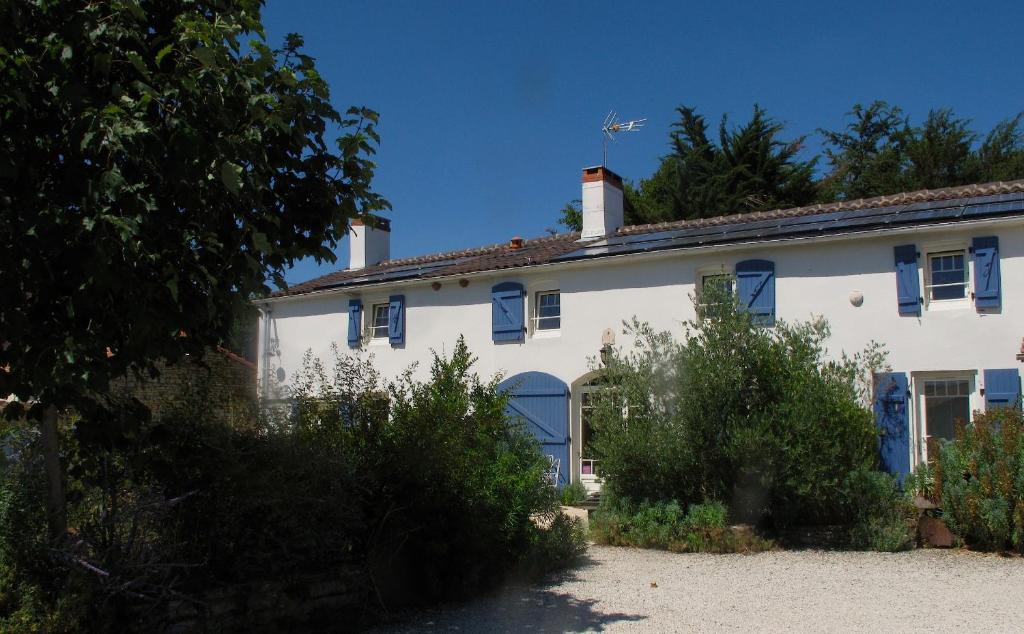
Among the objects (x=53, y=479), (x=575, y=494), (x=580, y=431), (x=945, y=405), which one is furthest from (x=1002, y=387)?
(x=53, y=479)

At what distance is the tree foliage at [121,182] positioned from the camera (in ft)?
14.6

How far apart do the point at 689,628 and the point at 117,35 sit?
5478mm

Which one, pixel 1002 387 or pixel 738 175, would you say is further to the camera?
pixel 738 175

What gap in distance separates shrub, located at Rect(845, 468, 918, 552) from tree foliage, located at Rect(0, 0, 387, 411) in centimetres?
769

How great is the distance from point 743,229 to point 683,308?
1731 millimetres

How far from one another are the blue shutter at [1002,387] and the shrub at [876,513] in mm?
2104

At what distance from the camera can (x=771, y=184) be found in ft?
81.1

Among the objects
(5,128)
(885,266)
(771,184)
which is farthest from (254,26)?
(771,184)

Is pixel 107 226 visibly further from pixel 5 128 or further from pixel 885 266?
pixel 885 266

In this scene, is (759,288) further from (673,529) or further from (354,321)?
(354,321)

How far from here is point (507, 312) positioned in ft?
52.1

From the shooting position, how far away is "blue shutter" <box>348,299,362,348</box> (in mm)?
17859

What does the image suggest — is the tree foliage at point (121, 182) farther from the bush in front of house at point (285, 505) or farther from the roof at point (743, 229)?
the roof at point (743, 229)

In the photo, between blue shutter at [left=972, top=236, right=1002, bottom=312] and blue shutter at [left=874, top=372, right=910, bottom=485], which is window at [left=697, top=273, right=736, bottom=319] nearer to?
blue shutter at [left=874, top=372, right=910, bottom=485]
